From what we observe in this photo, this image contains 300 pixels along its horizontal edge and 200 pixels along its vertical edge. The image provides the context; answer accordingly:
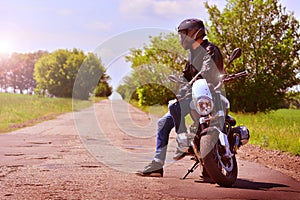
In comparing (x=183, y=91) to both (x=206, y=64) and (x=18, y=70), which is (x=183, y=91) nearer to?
(x=206, y=64)

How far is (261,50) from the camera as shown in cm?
2472

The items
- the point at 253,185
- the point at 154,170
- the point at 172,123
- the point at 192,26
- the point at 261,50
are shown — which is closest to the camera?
the point at 253,185

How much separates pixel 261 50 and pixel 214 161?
20028mm

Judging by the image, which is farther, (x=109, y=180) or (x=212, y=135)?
(x=109, y=180)

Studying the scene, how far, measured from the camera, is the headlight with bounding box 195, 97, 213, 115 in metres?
5.69

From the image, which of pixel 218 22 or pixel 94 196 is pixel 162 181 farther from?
pixel 218 22

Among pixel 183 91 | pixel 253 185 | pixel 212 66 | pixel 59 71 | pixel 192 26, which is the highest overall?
pixel 59 71

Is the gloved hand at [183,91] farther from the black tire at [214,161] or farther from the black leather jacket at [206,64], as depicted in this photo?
the black tire at [214,161]

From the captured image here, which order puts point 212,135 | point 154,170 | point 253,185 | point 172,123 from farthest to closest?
point 172,123
point 154,170
point 253,185
point 212,135

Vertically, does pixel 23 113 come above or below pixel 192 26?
below

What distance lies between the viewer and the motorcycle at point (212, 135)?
5.60 m

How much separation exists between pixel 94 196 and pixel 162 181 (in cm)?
141

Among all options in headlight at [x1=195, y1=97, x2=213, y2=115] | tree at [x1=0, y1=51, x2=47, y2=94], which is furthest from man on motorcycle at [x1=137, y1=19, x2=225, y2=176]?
tree at [x1=0, y1=51, x2=47, y2=94]

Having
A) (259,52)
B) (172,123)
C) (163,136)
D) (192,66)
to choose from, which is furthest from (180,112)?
(259,52)
